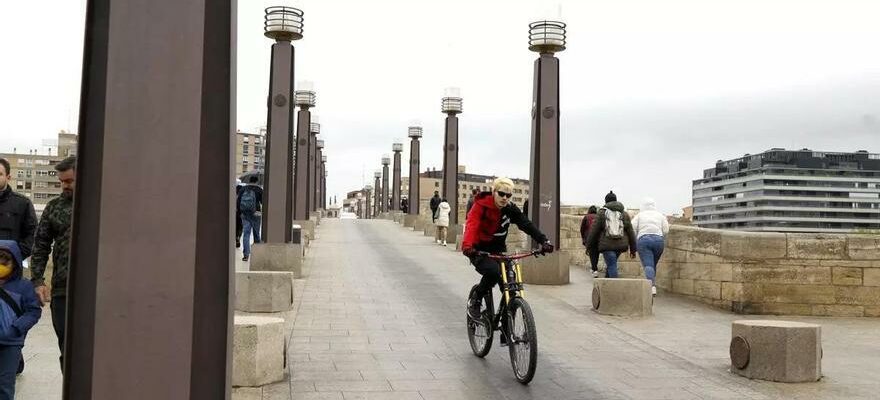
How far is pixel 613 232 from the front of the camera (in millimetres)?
11414

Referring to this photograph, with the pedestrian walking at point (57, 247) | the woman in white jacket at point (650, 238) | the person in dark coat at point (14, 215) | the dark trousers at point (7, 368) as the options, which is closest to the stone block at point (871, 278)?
the woman in white jacket at point (650, 238)

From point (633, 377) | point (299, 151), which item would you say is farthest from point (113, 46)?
point (299, 151)

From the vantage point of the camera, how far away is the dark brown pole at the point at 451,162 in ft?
83.0

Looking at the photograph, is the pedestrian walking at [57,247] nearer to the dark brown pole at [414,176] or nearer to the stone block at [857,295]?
the stone block at [857,295]

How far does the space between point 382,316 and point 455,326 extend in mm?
1101

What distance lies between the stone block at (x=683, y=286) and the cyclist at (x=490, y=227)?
625cm

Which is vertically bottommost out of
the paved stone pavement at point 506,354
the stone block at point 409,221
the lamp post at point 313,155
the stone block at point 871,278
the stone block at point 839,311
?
the paved stone pavement at point 506,354

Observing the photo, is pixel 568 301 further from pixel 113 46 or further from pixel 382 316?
pixel 113 46

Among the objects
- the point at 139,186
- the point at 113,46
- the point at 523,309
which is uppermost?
the point at 113,46

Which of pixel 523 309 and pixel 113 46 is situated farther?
pixel 523 309

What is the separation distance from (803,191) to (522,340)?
484 ft

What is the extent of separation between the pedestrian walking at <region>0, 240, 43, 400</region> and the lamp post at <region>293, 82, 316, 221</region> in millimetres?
18452

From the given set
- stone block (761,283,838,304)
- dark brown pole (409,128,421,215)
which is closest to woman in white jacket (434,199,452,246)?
dark brown pole (409,128,421,215)

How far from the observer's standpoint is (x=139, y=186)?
2.54 m
